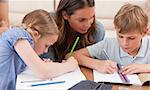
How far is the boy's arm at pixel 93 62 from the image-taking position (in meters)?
1.45

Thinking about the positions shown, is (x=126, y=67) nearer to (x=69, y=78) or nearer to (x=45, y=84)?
(x=69, y=78)

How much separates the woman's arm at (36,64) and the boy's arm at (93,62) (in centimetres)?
14

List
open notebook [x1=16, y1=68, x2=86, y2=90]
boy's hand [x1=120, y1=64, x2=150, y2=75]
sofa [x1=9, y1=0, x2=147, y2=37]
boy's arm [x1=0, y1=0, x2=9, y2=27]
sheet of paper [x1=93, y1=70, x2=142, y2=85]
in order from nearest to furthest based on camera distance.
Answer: open notebook [x1=16, y1=68, x2=86, y2=90]
sheet of paper [x1=93, y1=70, x2=142, y2=85]
boy's hand [x1=120, y1=64, x2=150, y2=75]
boy's arm [x1=0, y1=0, x2=9, y2=27]
sofa [x1=9, y1=0, x2=147, y2=37]

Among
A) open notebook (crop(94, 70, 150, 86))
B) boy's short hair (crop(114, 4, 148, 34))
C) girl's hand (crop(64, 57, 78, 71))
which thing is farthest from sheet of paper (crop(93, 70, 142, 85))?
boy's short hair (crop(114, 4, 148, 34))

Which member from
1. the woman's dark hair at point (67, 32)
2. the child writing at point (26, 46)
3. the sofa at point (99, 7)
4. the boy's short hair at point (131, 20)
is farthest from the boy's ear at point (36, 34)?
the sofa at point (99, 7)

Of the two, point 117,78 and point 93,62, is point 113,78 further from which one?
point 93,62

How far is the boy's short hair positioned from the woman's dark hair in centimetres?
28

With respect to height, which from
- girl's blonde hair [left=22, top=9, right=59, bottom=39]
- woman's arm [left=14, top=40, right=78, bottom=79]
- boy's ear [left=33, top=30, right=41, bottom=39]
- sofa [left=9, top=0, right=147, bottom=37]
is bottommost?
sofa [left=9, top=0, right=147, bottom=37]

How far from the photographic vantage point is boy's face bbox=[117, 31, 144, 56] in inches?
60.4

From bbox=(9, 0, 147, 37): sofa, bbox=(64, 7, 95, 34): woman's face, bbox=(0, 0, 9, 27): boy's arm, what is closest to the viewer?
bbox=(64, 7, 95, 34): woman's face

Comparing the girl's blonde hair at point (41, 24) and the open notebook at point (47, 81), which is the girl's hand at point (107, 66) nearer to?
the open notebook at point (47, 81)

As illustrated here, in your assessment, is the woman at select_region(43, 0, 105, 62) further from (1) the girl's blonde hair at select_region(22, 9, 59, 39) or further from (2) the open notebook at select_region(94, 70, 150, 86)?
(2) the open notebook at select_region(94, 70, 150, 86)

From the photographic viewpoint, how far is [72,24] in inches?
72.6

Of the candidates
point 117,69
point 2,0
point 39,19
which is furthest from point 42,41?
point 2,0
